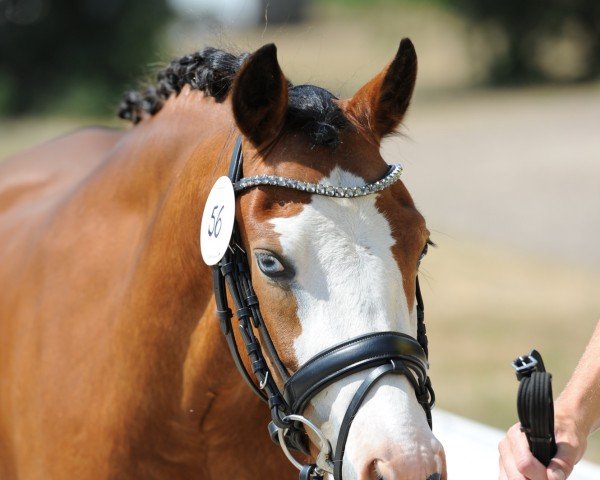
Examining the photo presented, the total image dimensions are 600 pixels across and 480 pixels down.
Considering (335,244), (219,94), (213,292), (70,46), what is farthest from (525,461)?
(70,46)

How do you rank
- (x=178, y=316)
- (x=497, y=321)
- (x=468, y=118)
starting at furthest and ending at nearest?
(x=468, y=118) < (x=497, y=321) < (x=178, y=316)

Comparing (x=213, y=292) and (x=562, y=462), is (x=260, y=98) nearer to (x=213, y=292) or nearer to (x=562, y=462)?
(x=213, y=292)

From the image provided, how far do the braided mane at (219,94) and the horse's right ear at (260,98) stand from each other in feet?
0.16

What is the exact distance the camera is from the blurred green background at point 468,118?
23.3 feet

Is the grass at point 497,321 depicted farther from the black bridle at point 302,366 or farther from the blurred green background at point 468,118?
the black bridle at point 302,366

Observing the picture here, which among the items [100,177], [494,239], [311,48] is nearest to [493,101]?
[494,239]

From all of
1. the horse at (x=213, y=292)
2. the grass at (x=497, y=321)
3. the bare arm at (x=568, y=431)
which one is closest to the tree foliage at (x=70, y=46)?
the grass at (x=497, y=321)

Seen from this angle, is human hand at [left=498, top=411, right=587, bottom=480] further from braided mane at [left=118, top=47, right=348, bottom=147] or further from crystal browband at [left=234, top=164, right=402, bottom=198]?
braided mane at [left=118, top=47, right=348, bottom=147]

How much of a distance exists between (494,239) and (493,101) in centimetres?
1233

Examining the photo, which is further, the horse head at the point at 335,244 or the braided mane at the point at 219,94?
the braided mane at the point at 219,94

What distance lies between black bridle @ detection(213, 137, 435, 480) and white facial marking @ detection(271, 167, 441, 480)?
2 cm

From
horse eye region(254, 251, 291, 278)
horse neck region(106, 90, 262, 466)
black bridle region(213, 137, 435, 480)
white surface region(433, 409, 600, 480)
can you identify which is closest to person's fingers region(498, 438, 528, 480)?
black bridle region(213, 137, 435, 480)

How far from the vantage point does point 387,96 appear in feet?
8.51

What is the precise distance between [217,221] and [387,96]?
598 mm
